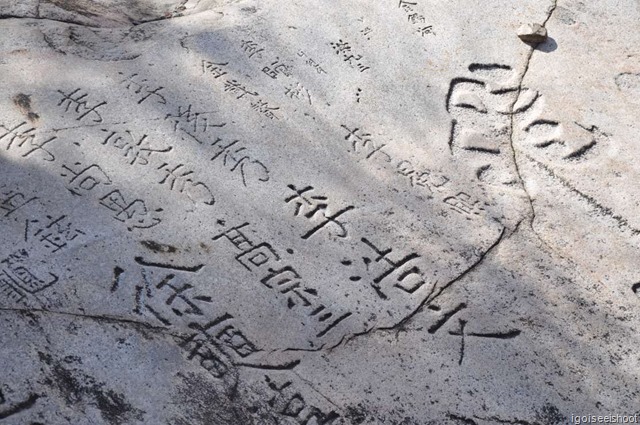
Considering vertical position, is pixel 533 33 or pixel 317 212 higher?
pixel 533 33

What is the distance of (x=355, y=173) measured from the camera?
7.80ft

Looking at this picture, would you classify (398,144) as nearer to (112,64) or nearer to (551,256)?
(551,256)

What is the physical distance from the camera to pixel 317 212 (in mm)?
2256

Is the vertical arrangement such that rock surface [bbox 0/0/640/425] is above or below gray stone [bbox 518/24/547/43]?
below

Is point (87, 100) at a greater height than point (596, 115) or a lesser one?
lesser

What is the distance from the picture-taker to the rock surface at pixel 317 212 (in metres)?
1.85

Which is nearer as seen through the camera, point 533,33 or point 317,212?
point 317,212

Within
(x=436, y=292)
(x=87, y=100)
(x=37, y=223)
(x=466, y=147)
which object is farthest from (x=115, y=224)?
(x=466, y=147)

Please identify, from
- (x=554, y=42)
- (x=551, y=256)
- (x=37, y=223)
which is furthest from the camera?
(x=554, y=42)

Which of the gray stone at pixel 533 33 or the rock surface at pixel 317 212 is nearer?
the rock surface at pixel 317 212

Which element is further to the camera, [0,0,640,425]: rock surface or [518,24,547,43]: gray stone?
[518,24,547,43]: gray stone

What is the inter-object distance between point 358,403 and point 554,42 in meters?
1.62

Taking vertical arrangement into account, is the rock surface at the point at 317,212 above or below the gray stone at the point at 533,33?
below

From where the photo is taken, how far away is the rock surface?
6.07 feet
